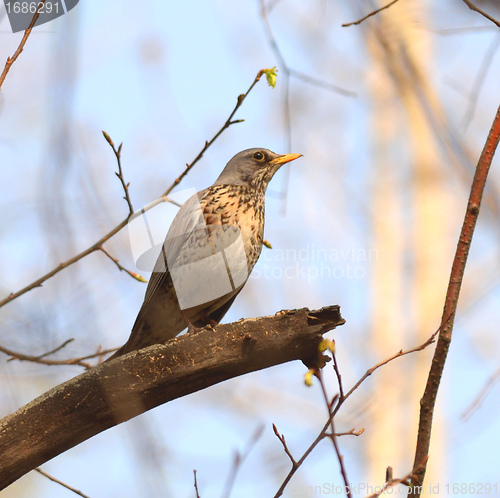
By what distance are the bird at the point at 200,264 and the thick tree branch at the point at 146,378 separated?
97 cm

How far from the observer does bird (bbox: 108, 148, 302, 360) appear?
4.25 m

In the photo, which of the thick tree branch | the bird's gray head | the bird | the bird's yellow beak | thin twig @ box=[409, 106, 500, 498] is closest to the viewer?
thin twig @ box=[409, 106, 500, 498]

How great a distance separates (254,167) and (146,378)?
2.54m

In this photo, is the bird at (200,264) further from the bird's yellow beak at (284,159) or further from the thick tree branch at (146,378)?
the thick tree branch at (146,378)

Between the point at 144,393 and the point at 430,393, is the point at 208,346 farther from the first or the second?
the point at 430,393

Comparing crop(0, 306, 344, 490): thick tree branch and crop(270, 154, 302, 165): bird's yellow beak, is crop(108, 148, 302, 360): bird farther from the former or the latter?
crop(0, 306, 344, 490): thick tree branch

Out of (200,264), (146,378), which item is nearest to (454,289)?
(146,378)

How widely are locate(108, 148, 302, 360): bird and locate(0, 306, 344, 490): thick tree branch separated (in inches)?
38.2

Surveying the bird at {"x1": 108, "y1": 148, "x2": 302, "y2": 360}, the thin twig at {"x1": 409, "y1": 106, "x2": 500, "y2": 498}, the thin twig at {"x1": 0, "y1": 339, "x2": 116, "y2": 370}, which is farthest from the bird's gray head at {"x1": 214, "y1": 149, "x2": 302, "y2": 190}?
the thin twig at {"x1": 409, "y1": 106, "x2": 500, "y2": 498}

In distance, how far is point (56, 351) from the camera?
3688 mm

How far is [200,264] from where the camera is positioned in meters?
4.23

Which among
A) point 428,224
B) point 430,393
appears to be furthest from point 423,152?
point 430,393

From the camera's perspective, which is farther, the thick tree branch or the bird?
the bird

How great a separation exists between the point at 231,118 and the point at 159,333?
1.71m
